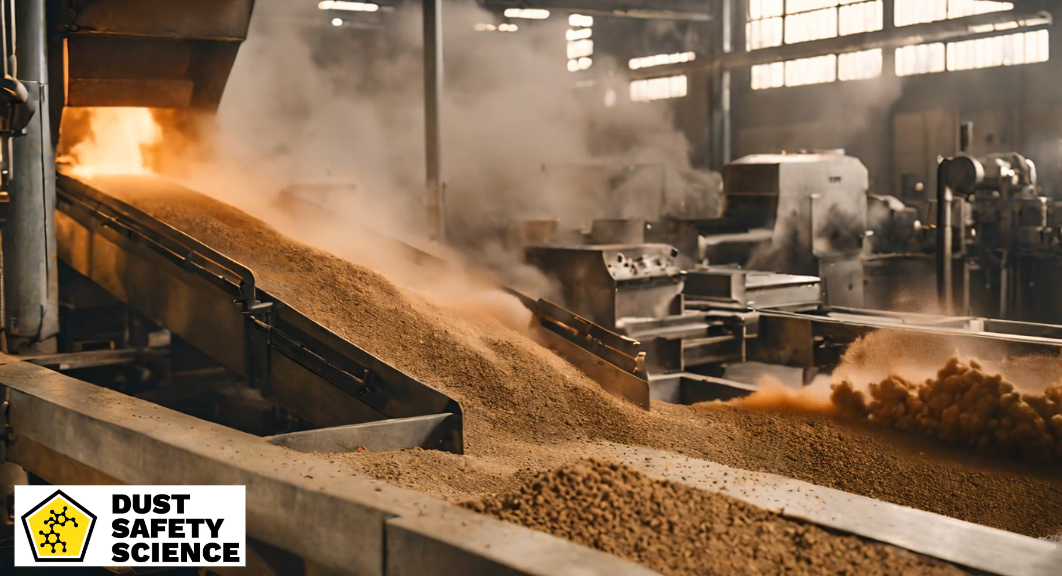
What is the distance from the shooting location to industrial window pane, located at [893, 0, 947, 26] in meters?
17.1

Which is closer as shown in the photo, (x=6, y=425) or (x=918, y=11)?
(x=6, y=425)

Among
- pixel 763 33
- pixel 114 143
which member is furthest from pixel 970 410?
pixel 763 33

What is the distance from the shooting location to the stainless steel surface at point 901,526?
2502mm

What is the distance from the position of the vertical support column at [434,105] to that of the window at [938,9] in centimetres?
904

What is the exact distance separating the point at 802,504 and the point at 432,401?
169 cm

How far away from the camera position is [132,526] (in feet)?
10.7

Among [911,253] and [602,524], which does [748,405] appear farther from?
[911,253]

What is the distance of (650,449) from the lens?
4.62m

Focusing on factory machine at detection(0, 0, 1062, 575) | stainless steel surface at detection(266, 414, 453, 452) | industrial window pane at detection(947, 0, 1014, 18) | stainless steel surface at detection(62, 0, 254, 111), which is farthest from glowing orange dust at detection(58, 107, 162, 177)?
industrial window pane at detection(947, 0, 1014, 18)

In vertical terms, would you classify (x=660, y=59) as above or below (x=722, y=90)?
above

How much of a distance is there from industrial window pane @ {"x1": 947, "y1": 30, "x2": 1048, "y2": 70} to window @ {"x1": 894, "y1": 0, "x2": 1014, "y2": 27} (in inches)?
20.1

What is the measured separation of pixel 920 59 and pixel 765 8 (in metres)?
3.27

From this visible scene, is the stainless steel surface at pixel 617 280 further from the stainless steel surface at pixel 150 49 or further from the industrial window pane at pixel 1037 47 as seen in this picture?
the industrial window pane at pixel 1037 47

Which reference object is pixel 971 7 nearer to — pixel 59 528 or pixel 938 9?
pixel 938 9
